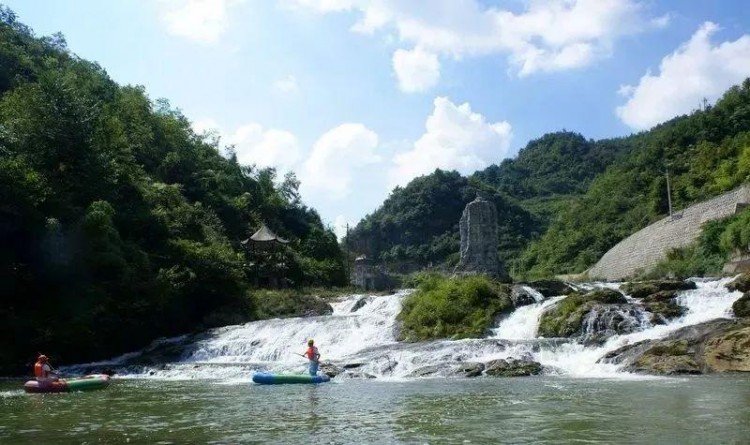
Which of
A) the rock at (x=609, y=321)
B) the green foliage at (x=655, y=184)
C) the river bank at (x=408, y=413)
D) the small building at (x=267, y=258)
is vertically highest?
the green foliage at (x=655, y=184)

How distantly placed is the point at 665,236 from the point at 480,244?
32.9ft

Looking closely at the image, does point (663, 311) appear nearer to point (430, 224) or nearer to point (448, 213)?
point (430, 224)

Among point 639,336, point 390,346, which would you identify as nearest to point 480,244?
point 390,346

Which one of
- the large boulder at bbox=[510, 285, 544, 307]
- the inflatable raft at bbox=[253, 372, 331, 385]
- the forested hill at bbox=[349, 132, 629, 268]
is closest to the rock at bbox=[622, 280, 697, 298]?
the large boulder at bbox=[510, 285, 544, 307]

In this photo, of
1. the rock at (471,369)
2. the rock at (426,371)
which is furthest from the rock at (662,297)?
the rock at (426,371)

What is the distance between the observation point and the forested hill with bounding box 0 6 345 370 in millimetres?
22766

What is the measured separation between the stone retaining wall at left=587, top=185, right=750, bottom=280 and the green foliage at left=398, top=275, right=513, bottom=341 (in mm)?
12731

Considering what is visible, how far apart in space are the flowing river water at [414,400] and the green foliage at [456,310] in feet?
2.02

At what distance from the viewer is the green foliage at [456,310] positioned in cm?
2150

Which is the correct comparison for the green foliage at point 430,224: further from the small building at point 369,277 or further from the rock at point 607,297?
the rock at point 607,297

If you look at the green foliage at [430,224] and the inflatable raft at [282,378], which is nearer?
the inflatable raft at [282,378]

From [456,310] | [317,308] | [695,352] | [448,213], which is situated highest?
[448,213]

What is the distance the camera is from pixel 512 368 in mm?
15680

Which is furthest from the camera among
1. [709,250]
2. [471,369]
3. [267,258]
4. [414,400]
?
[267,258]
